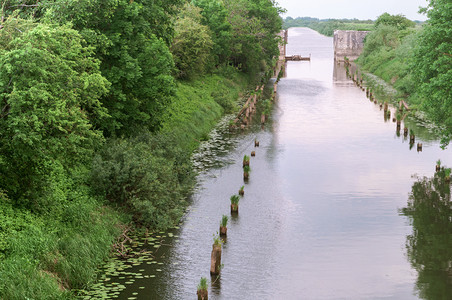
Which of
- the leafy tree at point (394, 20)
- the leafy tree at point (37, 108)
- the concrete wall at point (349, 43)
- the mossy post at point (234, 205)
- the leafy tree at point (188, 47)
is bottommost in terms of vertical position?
the mossy post at point (234, 205)

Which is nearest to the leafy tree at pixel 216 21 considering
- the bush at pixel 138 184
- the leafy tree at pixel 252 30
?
the leafy tree at pixel 252 30

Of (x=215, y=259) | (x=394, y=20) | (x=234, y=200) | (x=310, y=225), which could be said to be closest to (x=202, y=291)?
(x=215, y=259)

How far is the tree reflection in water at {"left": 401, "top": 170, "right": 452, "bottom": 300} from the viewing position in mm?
19953

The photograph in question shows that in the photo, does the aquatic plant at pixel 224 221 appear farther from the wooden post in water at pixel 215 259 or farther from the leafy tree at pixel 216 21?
the leafy tree at pixel 216 21

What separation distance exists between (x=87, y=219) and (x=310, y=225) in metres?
9.93

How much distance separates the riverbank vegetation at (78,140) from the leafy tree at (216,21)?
25122mm

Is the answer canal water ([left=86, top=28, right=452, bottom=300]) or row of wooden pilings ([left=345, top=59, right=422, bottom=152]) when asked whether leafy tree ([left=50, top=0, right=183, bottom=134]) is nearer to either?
canal water ([left=86, top=28, right=452, bottom=300])

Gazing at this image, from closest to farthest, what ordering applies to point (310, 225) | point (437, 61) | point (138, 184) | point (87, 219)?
point (87, 219)
point (138, 184)
point (310, 225)
point (437, 61)

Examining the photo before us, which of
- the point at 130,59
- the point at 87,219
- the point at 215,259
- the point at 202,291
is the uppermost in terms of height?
the point at 130,59

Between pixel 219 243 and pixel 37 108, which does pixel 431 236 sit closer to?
pixel 219 243

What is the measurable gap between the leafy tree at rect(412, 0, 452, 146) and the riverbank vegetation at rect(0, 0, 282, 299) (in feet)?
43.3

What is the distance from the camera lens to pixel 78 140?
1934cm

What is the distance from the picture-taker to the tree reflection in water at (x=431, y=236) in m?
20.0

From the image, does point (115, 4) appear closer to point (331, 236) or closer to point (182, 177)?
point (182, 177)
